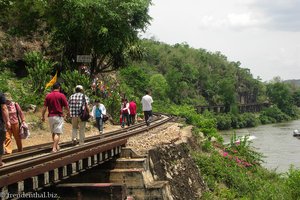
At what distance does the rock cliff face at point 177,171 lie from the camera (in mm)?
12336

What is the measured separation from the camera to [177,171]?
13.6 m

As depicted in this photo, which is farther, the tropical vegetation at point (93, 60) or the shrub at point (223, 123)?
the shrub at point (223, 123)

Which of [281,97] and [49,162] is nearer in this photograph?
[49,162]

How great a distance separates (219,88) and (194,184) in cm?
9682

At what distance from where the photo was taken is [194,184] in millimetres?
14094

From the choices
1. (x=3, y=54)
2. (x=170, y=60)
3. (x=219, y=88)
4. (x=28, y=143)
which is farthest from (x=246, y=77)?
(x=28, y=143)

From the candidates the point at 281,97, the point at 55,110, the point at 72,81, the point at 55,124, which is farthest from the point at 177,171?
the point at 281,97

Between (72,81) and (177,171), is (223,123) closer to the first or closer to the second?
(72,81)

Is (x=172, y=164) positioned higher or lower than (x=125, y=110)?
lower

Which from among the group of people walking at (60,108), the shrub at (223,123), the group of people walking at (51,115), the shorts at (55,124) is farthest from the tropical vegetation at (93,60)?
the shrub at (223,123)

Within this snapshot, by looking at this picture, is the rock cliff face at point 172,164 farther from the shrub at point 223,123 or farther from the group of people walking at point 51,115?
the shrub at point 223,123

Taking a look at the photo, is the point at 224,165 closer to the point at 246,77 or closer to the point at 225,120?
the point at 225,120

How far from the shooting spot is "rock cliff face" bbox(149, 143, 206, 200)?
1234 cm

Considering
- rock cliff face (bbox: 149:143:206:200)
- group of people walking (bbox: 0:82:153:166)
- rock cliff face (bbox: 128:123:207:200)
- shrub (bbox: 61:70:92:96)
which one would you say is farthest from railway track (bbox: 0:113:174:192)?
shrub (bbox: 61:70:92:96)
